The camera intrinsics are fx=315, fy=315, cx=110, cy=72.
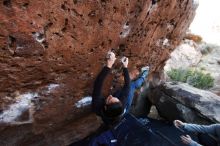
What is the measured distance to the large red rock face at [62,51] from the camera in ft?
9.54

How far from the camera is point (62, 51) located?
3.36m

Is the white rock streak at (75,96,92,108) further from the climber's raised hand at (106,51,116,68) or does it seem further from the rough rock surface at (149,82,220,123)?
the rough rock surface at (149,82,220,123)

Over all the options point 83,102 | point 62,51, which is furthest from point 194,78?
point 62,51

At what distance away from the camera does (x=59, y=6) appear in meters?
2.94

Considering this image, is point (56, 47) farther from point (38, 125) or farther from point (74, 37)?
point (38, 125)

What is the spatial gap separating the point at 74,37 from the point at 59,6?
0.46 m

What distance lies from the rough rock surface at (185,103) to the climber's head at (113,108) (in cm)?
223

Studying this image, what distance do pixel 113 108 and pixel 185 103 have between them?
2428mm

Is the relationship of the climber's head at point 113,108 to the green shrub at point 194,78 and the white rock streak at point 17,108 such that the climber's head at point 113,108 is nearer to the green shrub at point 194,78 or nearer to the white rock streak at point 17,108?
the white rock streak at point 17,108

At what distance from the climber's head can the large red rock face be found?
558mm

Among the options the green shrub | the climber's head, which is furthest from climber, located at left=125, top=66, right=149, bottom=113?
the green shrub

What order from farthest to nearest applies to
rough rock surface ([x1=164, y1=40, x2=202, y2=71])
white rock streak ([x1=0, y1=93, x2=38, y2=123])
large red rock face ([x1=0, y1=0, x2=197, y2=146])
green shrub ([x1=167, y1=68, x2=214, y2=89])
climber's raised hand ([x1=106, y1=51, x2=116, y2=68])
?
rough rock surface ([x1=164, y1=40, x2=202, y2=71]) < green shrub ([x1=167, y1=68, x2=214, y2=89]) < climber's raised hand ([x1=106, y1=51, x2=116, y2=68]) < white rock streak ([x1=0, y1=93, x2=38, y2=123]) < large red rock face ([x1=0, y1=0, x2=197, y2=146])

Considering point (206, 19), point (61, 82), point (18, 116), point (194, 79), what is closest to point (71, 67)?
point (61, 82)

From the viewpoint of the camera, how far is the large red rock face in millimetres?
2908
